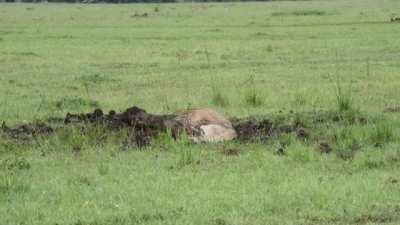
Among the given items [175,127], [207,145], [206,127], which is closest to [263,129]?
[206,127]

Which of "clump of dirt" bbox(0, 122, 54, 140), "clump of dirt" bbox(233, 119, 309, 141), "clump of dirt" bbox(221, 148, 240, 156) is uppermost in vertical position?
"clump of dirt" bbox(0, 122, 54, 140)

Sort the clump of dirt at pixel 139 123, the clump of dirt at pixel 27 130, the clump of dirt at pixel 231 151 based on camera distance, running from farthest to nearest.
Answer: the clump of dirt at pixel 27 130 → the clump of dirt at pixel 139 123 → the clump of dirt at pixel 231 151

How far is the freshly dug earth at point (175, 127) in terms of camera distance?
10.3m

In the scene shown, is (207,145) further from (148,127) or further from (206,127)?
(148,127)

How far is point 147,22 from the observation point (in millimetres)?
38500

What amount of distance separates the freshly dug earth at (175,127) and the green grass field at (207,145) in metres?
0.26

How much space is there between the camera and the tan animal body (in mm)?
10281

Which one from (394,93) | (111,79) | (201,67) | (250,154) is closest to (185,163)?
(250,154)

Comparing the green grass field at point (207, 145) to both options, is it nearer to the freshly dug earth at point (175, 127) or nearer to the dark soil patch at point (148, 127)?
the dark soil patch at point (148, 127)

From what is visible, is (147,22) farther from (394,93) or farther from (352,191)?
(352,191)

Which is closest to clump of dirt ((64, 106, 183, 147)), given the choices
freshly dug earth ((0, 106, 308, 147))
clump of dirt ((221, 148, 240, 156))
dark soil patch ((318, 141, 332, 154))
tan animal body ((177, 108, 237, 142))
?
freshly dug earth ((0, 106, 308, 147))

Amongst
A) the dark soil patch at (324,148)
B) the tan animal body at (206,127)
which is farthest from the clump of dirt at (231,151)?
the dark soil patch at (324,148)

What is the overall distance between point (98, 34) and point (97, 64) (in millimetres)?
10053

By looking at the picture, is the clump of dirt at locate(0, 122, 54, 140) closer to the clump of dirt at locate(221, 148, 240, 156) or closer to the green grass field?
the green grass field
